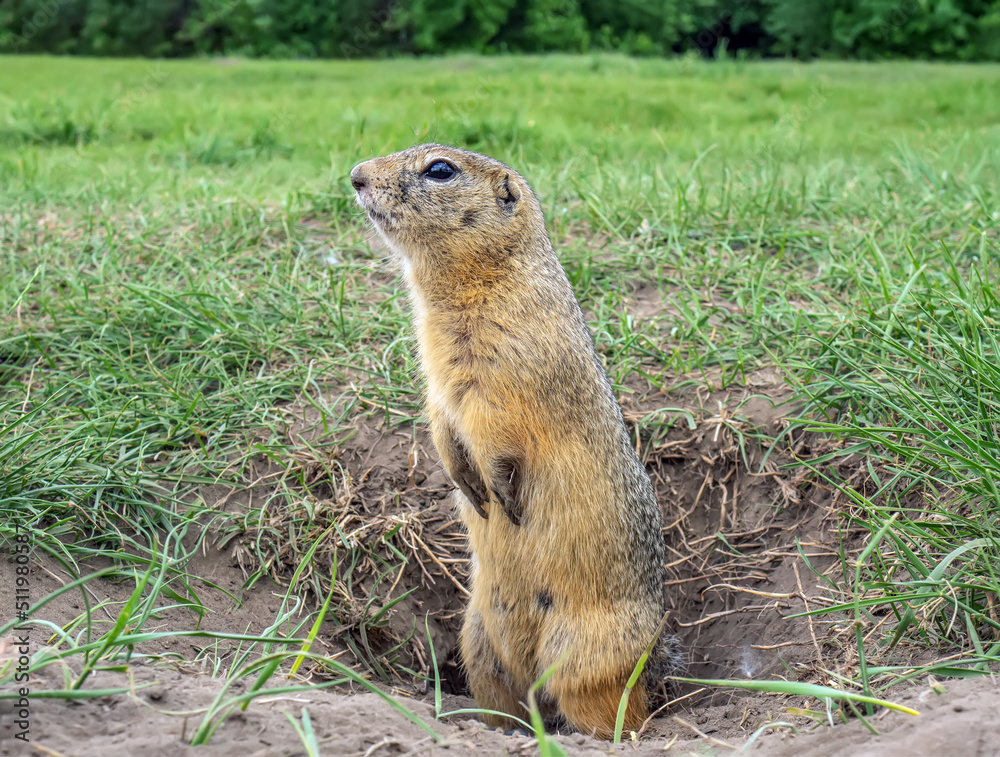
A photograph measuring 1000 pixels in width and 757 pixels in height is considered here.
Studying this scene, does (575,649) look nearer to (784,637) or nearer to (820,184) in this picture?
(784,637)

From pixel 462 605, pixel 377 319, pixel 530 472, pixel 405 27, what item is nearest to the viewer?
pixel 530 472

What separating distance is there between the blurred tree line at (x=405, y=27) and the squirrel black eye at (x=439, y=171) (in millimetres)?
10956

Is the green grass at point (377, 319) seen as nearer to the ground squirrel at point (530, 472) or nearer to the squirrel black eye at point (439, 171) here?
the ground squirrel at point (530, 472)

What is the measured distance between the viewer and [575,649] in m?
2.89

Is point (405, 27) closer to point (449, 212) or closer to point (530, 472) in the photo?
point (449, 212)

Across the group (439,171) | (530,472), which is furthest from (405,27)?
(530,472)

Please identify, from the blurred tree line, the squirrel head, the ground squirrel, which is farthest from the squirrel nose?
the blurred tree line

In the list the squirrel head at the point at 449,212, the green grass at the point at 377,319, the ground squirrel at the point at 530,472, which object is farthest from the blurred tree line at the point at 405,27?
the ground squirrel at the point at 530,472

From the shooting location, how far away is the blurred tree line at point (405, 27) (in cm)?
1338

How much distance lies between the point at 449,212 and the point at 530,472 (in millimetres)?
1041

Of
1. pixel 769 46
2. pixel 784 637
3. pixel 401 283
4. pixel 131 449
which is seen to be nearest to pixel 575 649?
pixel 784 637

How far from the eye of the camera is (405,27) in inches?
555

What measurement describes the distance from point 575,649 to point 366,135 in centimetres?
537

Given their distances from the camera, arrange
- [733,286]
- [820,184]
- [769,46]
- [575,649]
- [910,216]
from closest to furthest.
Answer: [575,649] < [733,286] < [910,216] < [820,184] < [769,46]
